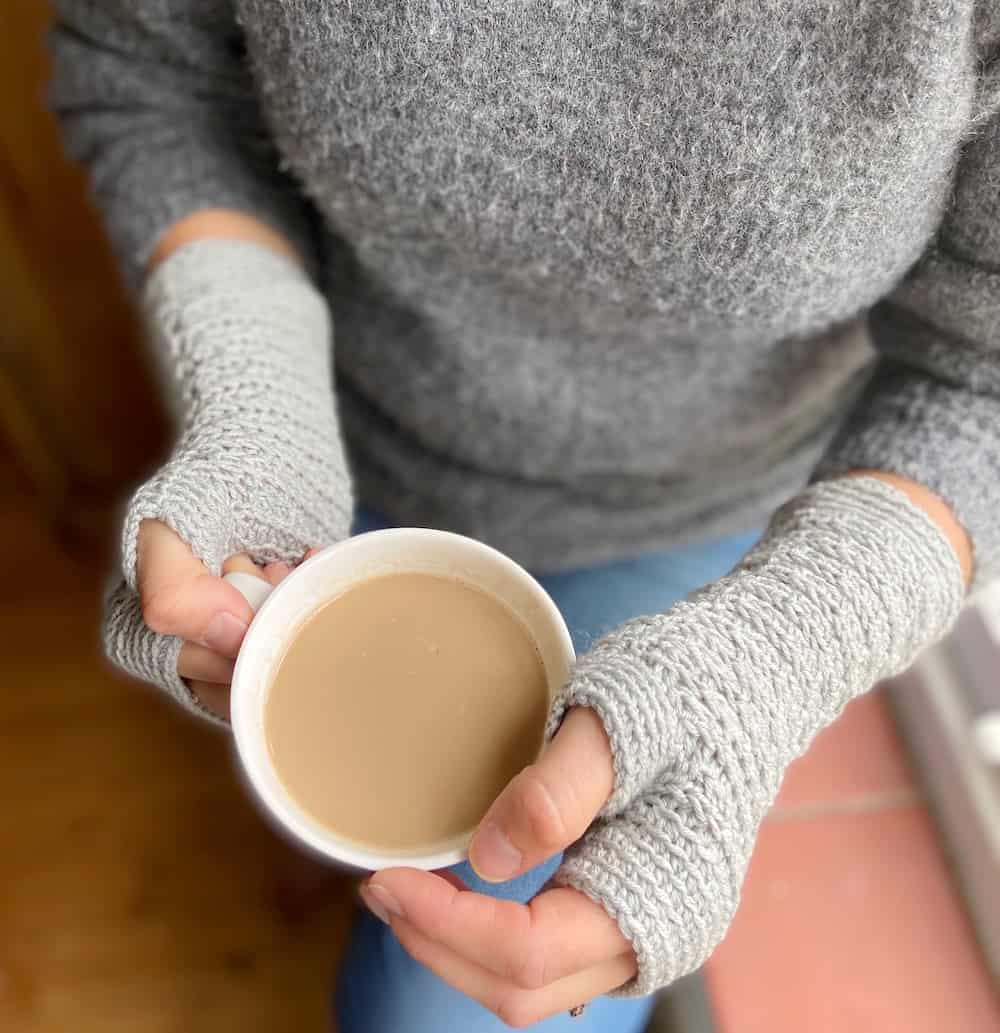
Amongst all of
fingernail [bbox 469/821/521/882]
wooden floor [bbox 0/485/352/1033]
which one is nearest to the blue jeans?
fingernail [bbox 469/821/521/882]

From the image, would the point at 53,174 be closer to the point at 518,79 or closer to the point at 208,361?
the point at 208,361

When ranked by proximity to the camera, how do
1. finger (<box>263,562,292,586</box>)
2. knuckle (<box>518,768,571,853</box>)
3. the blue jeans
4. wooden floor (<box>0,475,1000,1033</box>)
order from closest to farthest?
1. knuckle (<box>518,768,571,853</box>)
2. finger (<box>263,562,292,586</box>)
3. the blue jeans
4. wooden floor (<box>0,475,1000,1033</box>)

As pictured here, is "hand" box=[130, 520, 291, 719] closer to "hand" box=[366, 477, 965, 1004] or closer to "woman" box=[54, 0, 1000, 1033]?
"woman" box=[54, 0, 1000, 1033]

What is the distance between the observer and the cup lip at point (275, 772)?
0.40m

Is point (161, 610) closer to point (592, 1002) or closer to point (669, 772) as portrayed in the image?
point (669, 772)

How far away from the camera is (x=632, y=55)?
44 cm

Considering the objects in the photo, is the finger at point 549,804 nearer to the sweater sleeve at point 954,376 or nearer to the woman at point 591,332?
the woman at point 591,332

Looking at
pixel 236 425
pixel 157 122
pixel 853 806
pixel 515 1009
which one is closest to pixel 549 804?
pixel 515 1009

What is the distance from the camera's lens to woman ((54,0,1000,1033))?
1.33ft

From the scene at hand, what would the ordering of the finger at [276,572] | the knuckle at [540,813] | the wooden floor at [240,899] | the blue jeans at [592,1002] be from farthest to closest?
the wooden floor at [240,899], the blue jeans at [592,1002], the finger at [276,572], the knuckle at [540,813]

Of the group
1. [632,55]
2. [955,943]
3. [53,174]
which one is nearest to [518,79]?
[632,55]

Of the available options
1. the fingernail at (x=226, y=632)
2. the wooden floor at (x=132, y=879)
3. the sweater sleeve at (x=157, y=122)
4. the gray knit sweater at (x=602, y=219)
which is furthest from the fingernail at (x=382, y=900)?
the wooden floor at (x=132, y=879)

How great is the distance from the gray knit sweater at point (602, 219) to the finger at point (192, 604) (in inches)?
6.5

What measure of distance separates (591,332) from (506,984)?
1.16 ft
